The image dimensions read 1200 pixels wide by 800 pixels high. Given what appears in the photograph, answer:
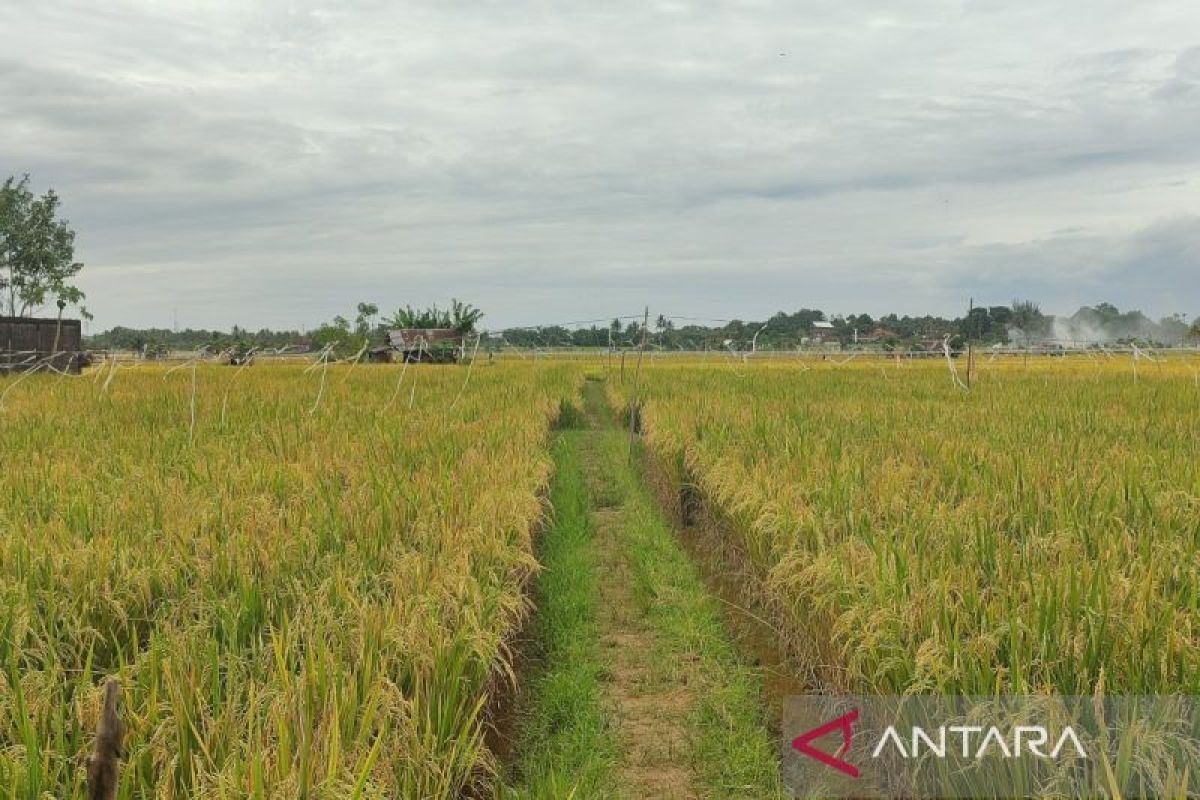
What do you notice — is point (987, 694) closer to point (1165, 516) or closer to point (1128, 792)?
point (1128, 792)

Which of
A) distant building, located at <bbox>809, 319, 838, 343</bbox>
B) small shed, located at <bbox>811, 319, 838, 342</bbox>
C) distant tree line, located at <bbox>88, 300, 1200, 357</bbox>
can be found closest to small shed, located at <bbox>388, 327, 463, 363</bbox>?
distant tree line, located at <bbox>88, 300, 1200, 357</bbox>

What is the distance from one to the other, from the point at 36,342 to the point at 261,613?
65.6 feet

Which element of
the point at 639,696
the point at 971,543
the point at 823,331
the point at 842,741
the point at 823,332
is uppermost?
the point at 823,331

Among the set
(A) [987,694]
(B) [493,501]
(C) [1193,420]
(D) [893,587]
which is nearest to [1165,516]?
(D) [893,587]

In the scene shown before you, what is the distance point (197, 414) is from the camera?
9.81m

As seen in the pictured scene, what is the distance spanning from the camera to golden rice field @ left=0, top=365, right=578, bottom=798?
2.13 metres

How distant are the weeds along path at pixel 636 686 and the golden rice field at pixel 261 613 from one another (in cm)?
37

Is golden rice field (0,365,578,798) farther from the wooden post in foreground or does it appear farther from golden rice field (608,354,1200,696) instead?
golden rice field (608,354,1200,696)

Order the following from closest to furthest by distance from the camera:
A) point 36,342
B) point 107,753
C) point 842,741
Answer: point 107,753, point 842,741, point 36,342

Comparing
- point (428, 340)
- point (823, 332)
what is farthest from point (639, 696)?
point (823, 332)

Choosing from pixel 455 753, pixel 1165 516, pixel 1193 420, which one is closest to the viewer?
pixel 455 753

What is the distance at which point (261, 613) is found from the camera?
312 cm

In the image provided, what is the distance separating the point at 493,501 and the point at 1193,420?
7222mm

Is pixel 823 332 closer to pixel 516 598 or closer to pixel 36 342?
pixel 36 342
